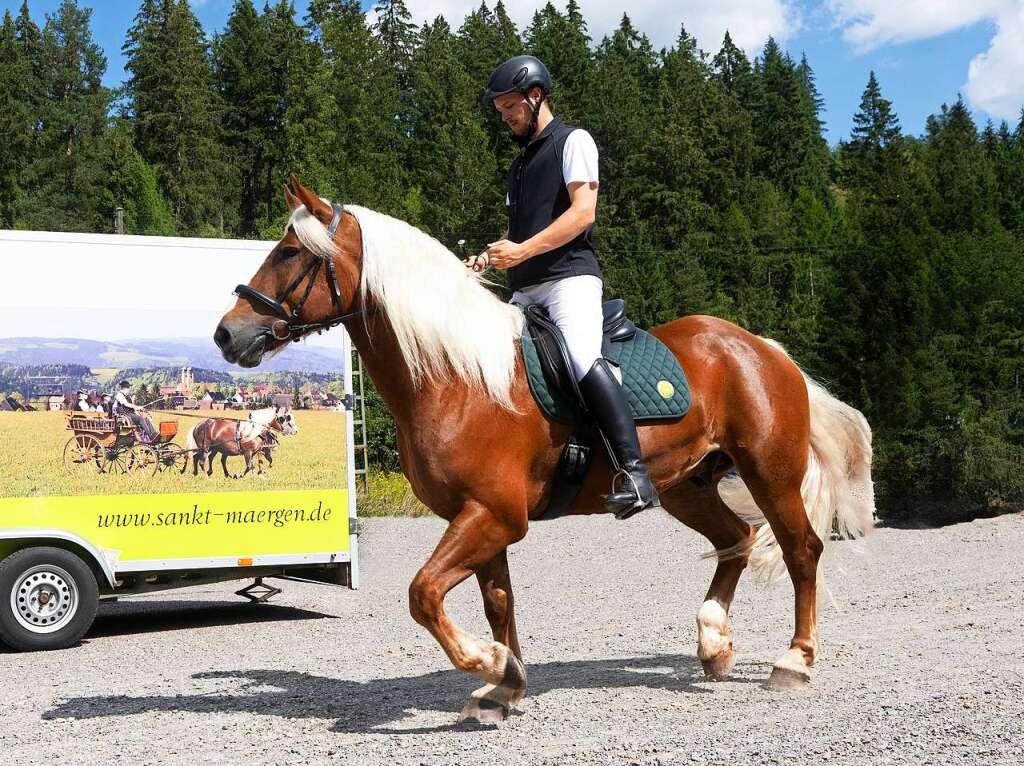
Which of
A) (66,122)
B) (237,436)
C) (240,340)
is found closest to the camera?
(240,340)

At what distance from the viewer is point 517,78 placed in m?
5.41

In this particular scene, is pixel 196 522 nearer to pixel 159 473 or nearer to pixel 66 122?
pixel 159 473

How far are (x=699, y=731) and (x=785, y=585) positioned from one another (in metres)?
6.65

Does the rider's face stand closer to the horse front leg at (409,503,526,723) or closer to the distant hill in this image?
the horse front leg at (409,503,526,723)

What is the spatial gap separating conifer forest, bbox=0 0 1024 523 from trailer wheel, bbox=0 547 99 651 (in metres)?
27.9

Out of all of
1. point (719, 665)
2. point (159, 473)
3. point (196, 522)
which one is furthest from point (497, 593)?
point (159, 473)

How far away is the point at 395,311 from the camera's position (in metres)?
5.16

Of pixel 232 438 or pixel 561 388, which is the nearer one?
pixel 561 388

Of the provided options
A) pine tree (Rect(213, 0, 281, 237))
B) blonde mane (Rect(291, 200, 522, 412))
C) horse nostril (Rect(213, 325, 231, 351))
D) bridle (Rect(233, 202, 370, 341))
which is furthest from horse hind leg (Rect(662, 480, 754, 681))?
pine tree (Rect(213, 0, 281, 237))

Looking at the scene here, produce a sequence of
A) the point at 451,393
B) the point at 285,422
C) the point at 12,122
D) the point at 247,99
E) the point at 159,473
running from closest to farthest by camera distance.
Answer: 1. the point at 451,393
2. the point at 159,473
3. the point at 285,422
4. the point at 12,122
5. the point at 247,99

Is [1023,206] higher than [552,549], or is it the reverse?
[1023,206]

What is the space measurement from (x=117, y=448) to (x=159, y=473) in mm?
411

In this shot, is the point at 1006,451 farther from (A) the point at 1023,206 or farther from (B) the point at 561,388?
(A) the point at 1023,206

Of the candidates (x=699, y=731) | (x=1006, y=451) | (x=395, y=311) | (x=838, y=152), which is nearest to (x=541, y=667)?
(x=699, y=731)
